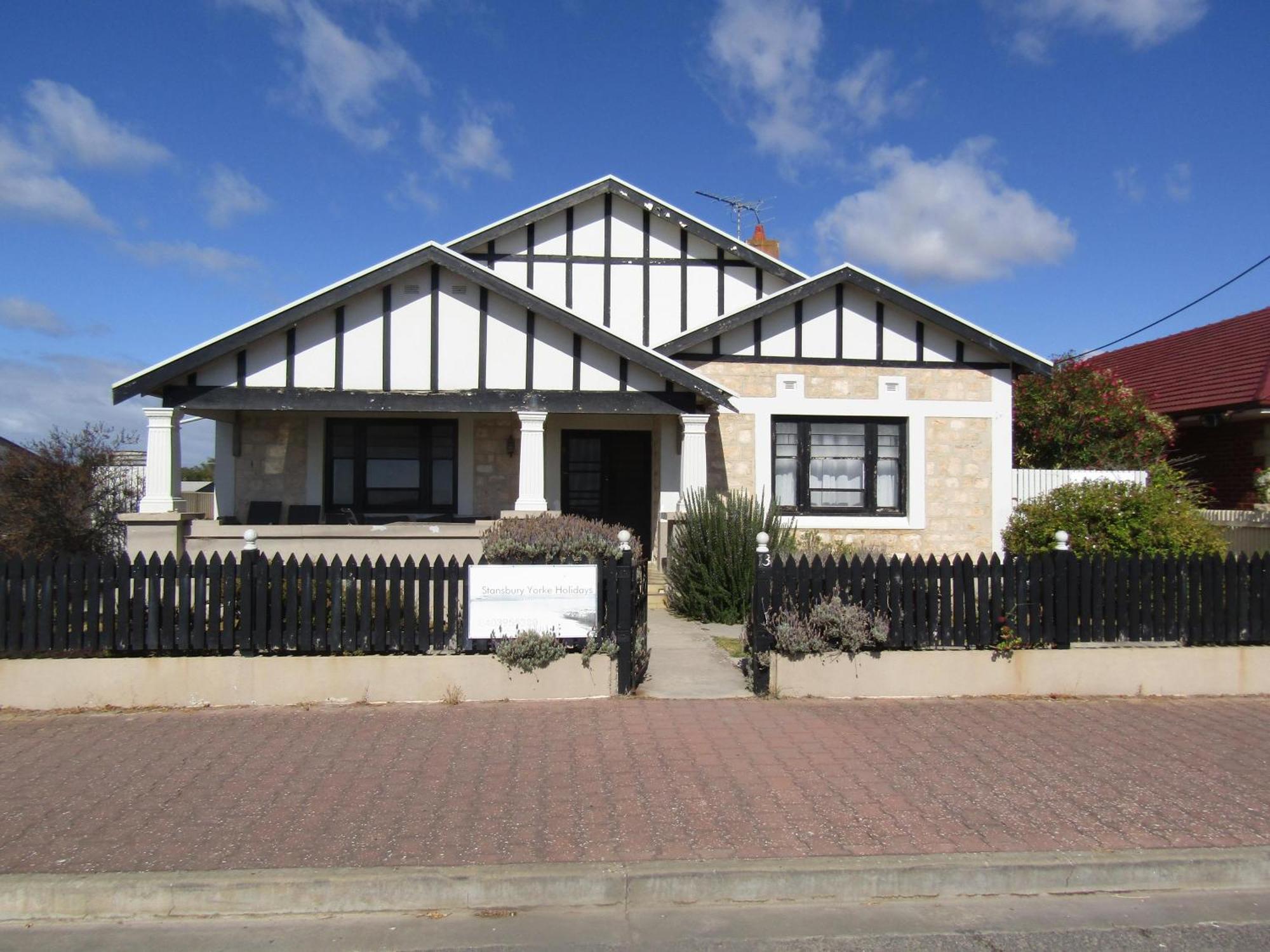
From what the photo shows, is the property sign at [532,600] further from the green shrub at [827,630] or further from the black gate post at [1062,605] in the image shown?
the black gate post at [1062,605]

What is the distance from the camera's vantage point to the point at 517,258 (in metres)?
16.3

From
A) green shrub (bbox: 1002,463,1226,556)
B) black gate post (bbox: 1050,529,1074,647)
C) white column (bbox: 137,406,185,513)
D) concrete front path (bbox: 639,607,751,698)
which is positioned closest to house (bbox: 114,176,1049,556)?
white column (bbox: 137,406,185,513)

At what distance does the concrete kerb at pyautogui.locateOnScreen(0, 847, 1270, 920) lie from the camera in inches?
183

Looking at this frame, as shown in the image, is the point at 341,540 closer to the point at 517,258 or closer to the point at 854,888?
the point at 517,258

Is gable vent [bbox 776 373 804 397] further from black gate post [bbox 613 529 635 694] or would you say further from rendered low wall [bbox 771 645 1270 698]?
black gate post [bbox 613 529 635 694]

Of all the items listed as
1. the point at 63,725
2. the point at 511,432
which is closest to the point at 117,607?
the point at 63,725

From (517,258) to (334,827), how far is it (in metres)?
12.3

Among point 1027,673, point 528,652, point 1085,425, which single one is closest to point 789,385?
point 1085,425

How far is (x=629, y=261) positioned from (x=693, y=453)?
16.1 feet

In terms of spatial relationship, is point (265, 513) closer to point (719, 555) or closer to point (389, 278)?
point (389, 278)

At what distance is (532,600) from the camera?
811 centimetres

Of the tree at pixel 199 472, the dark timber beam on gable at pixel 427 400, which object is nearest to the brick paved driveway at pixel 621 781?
the dark timber beam on gable at pixel 427 400

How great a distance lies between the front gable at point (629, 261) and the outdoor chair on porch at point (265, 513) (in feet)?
16.9

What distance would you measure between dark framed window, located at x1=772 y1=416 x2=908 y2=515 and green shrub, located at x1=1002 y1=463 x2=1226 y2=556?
253 cm
